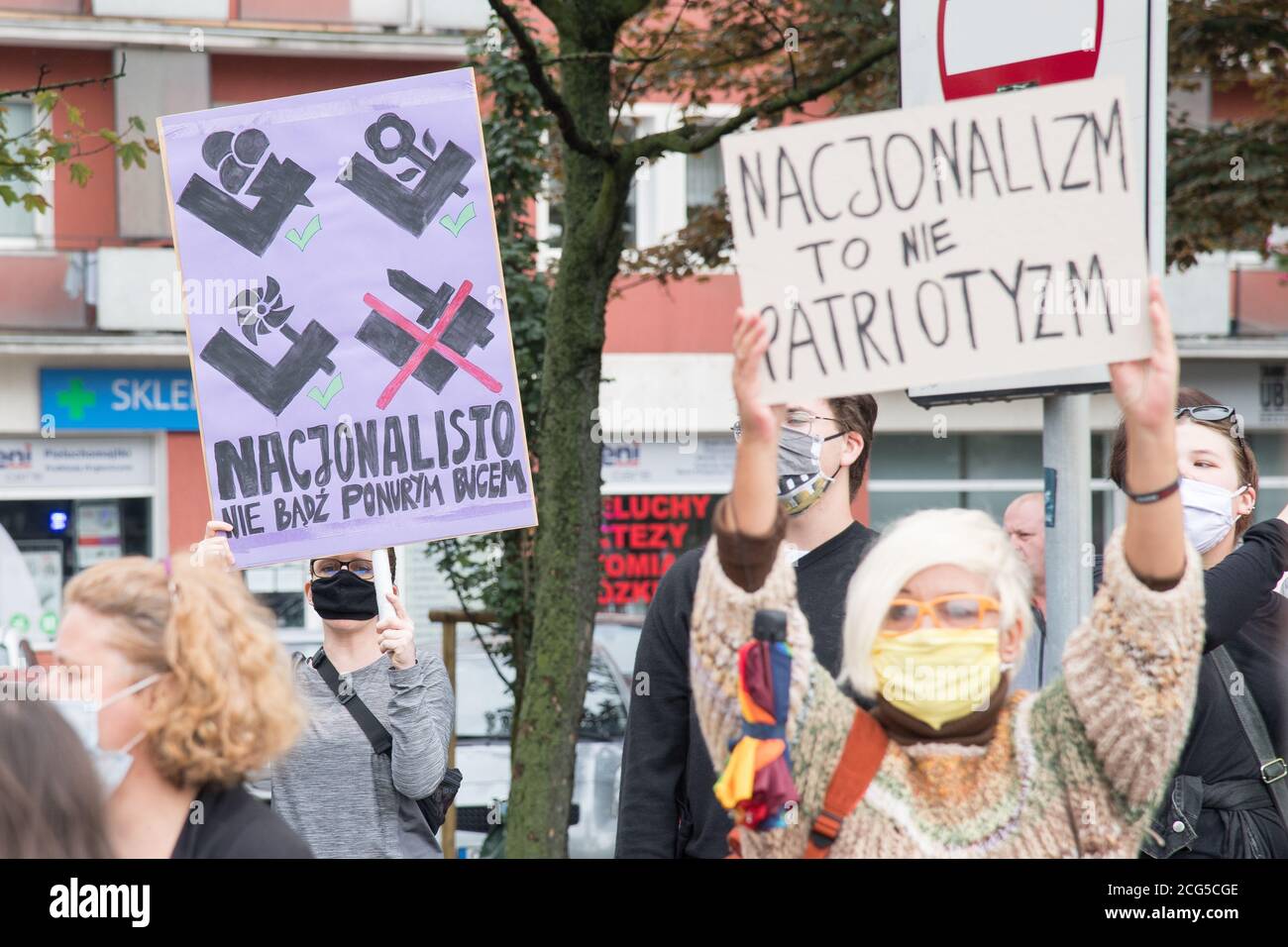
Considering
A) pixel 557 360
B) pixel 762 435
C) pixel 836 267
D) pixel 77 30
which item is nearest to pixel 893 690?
pixel 762 435

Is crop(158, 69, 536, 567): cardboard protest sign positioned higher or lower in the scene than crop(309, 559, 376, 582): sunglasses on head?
higher

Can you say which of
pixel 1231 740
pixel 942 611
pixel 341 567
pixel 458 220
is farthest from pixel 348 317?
pixel 1231 740

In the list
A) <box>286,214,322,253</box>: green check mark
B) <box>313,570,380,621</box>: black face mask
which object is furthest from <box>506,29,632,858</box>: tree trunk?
<box>313,570,380,621</box>: black face mask

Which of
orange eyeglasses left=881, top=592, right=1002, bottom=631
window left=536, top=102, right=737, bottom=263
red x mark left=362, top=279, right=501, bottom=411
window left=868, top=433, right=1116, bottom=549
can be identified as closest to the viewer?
orange eyeglasses left=881, top=592, right=1002, bottom=631

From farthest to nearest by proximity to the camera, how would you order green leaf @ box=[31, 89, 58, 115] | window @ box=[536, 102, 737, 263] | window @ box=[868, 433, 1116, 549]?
1. window @ box=[868, 433, 1116, 549]
2. window @ box=[536, 102, 737, 263]
3. green leaf @ box=[31, 89, 58, 115]

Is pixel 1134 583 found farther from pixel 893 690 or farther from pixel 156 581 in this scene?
pixel 156 581

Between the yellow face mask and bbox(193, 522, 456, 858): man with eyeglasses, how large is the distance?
58.7 inches

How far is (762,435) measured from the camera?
7.49 ft

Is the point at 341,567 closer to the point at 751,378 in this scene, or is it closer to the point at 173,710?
the point at 173,710

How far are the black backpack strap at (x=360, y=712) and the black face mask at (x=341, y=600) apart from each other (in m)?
0.14

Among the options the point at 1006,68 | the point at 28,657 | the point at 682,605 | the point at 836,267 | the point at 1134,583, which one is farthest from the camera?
the point at 28,657

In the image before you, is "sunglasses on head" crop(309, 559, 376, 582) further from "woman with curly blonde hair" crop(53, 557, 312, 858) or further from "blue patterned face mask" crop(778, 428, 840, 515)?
"woman with curly blonde hair" crop(53, 557, 312, 858)

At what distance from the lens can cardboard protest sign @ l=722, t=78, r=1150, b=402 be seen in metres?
2.41

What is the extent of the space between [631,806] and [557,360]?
3.50 m
